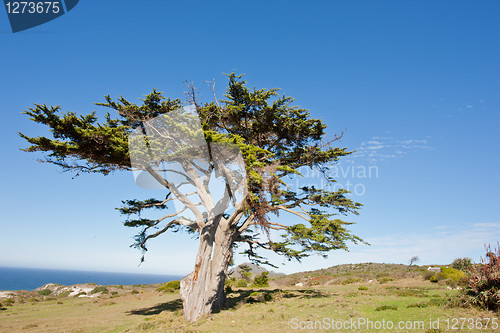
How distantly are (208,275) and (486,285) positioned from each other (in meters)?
11.3

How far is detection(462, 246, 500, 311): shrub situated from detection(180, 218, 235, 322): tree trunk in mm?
10404

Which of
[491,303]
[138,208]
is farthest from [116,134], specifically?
[491,303]

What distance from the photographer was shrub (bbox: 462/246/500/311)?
902 cm

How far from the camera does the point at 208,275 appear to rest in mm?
13695

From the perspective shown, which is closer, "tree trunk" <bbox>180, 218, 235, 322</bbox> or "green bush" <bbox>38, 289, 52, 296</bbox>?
"tree trunk" <bbox>180, 218, 235, 322</bbox>

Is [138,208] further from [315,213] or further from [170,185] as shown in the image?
[315,213]

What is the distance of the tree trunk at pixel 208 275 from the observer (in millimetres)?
12805

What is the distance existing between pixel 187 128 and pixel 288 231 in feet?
24.9

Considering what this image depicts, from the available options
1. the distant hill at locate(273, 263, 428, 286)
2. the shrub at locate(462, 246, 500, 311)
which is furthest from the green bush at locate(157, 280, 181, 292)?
the shrub at locate(462, 246, 500, 311)

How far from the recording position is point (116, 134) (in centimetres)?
1190
